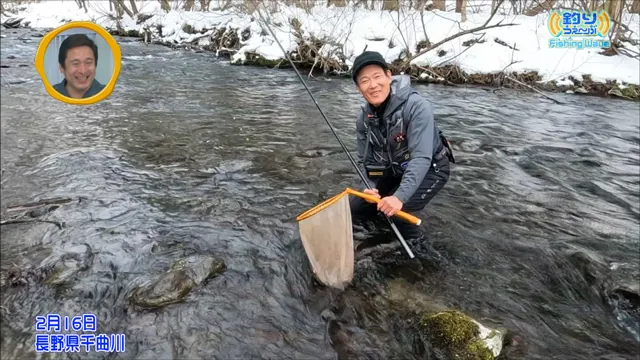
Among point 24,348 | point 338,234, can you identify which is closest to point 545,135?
point 338,234

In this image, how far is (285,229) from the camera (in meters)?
4.55

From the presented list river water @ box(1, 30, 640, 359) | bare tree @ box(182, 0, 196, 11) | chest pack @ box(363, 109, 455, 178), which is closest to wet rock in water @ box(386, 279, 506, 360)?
river water @ box(1, 30, 640, 359)

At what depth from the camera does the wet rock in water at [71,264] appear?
3.53m

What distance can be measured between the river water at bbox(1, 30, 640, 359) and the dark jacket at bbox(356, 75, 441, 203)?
89 cm

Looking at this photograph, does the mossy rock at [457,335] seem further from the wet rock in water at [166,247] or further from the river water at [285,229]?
the wet rock in water at [166,247]

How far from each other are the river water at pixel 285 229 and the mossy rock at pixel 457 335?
0.58ft

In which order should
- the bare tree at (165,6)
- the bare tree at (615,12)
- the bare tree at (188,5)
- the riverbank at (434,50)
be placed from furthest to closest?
the bare tree at (165,6) → the bare tree at (188,5) → the bare tree at (615,12) → the riverbank at (434,50)

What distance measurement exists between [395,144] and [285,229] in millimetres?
1451

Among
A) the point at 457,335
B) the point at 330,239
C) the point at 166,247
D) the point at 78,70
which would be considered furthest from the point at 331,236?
the point at 78,70

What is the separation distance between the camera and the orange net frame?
10.7ft

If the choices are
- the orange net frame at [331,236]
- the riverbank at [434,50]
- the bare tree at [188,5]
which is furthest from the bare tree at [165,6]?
the orange net frame at [331,236]

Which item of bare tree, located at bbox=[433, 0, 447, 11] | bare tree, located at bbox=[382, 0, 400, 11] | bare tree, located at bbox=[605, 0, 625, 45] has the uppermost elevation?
bare tree, located at bbox=[433, 0, 447, 11]

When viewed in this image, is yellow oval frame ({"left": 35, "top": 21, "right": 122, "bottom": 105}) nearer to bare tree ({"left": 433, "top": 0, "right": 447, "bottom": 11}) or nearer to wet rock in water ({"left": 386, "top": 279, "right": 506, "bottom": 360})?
wet rock in water ({"left": 386, "top": 279, "right": 506, "bottom": 360})

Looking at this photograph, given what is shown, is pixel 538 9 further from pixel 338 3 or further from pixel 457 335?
pixel 457 335
